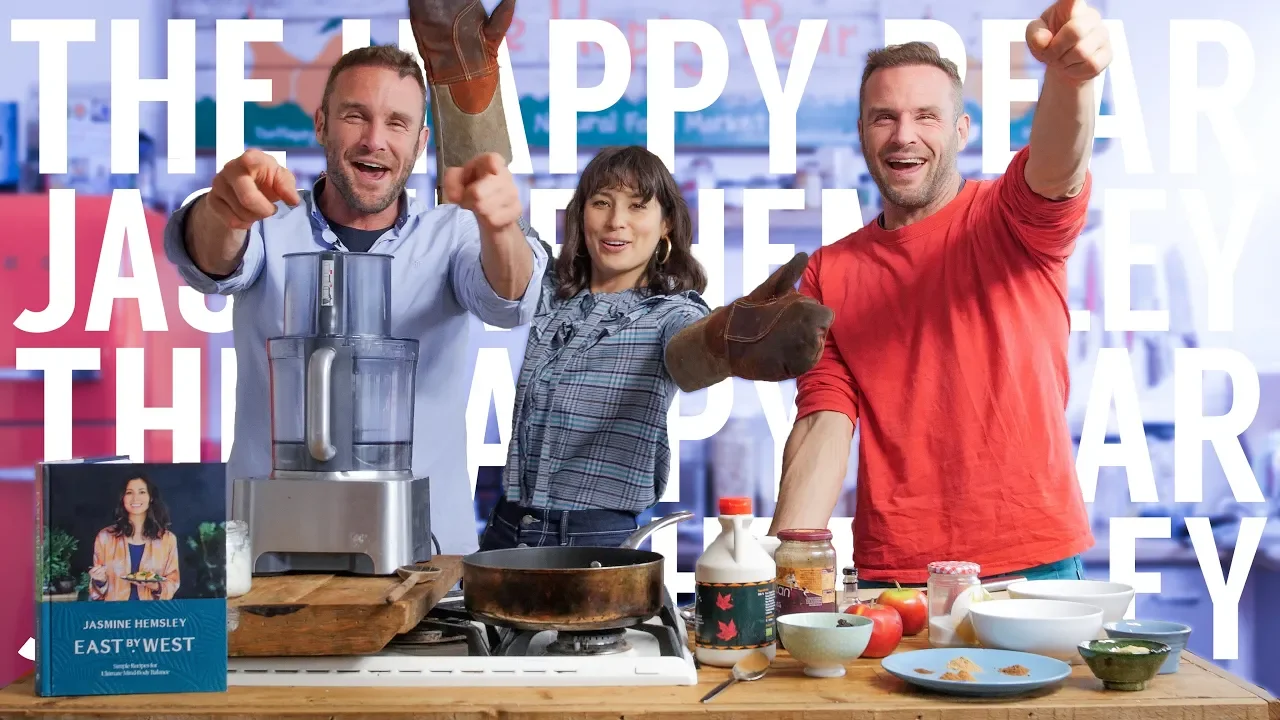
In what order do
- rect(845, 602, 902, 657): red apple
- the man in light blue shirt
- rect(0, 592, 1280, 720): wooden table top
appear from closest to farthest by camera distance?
rect(0, 592, 1280, 720): wooden table top → rect(845, 602, 902, 657): red apple → the man in light blue shirt

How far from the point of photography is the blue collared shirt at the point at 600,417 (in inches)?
83.7

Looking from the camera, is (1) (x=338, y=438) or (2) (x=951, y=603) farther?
(1) (x=338, y=438)

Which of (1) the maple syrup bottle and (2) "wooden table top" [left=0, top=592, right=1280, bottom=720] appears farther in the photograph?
(1) the maple syrup bottle

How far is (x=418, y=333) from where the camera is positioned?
7.60ft

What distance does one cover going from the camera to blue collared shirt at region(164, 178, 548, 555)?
2283 mm

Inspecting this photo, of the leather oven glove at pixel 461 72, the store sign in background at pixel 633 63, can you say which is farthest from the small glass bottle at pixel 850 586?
the store sign in background at pixel 633 63

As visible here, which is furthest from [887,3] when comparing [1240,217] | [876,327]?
[876,327]

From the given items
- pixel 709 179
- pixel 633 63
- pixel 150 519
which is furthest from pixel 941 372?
pixel 633 63

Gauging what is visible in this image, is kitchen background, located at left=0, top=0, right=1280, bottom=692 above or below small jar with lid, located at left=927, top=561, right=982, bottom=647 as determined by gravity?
above

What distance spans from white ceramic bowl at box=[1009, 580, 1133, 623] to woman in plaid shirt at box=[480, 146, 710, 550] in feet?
2.38

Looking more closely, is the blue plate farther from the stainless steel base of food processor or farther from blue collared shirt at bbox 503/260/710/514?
blue collared shirt at bbox 503/260/710/514

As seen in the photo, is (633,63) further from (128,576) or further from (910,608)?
(128,576)

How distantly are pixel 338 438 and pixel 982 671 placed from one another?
891 mm

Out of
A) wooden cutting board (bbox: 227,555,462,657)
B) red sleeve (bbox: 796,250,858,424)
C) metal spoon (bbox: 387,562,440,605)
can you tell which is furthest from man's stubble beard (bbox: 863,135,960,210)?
wooden cutting board (bbox: 227,555,462,657)
